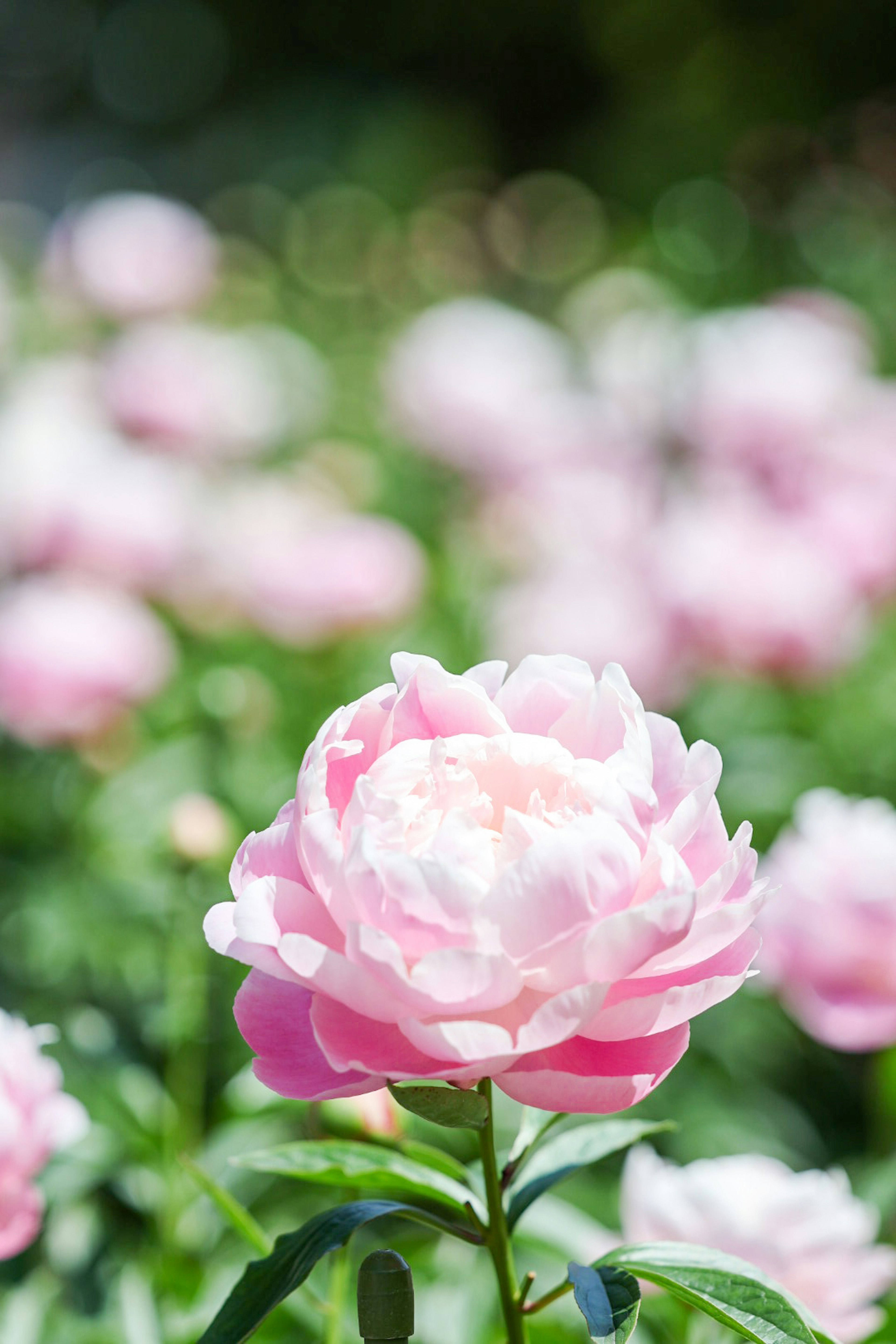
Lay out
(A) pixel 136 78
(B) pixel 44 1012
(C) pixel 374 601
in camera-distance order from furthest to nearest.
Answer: (A) pixel 136 78, (C) pixel 374 601, (B) pixel 44 1012

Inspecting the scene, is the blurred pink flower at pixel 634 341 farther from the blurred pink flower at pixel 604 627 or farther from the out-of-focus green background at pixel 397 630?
the blurred pink flower at pixel 604 627

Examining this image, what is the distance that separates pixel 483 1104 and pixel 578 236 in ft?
11.1

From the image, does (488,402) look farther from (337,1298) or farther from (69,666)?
(337,1298)

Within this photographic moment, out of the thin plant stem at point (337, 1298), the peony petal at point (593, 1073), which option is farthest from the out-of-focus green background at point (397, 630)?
the peony petal at point (593, 1073)

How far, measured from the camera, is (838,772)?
4.51ft

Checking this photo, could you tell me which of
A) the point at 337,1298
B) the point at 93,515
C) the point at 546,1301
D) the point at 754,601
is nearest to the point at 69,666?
the point at 93,515

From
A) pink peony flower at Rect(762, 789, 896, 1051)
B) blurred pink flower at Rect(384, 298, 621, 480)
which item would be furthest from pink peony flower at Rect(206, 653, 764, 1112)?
blurred pink flower at Rect(384, 298, 621, 480)

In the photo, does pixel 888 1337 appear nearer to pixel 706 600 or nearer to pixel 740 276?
pixel 706 600

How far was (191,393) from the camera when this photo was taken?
177 centimetres

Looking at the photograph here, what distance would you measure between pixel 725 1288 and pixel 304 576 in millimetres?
996

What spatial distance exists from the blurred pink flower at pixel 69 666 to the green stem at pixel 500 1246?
0.81 m

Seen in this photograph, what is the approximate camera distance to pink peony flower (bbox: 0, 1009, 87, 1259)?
0.45 metres

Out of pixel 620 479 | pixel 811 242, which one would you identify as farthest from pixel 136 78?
pixel 620 479

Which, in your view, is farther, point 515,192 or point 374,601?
point 515,192
